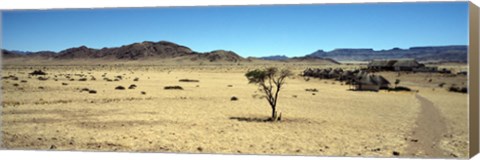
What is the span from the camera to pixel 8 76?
39.1 ft

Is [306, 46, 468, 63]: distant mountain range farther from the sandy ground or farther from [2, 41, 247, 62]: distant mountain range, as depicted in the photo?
[2, 41, 247, 62]: distant mountain range

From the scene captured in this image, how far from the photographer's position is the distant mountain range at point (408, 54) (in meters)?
9.68

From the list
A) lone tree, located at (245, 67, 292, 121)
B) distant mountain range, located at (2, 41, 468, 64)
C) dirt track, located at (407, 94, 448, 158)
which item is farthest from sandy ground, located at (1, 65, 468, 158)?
distant mountain range, located at (2, 41, 468, 64)

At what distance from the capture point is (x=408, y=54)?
34.7ft

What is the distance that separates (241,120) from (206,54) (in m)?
1.56

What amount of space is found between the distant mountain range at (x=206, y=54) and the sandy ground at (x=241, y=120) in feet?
1.31

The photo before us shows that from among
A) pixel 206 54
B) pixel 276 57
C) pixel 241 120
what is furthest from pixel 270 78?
pixel 206 54

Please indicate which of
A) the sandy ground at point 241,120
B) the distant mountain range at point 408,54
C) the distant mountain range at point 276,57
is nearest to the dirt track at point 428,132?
the sandy ground at point 241,120

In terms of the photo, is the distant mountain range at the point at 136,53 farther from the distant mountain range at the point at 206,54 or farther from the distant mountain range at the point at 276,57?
the distant mountain range at the point at 276,57

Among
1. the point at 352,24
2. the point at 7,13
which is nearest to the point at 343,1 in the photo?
the point at 352,24

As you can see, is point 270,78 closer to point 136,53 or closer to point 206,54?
point 206,54

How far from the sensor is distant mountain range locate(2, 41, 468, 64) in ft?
33.5

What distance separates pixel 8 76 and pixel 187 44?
12.1 ft

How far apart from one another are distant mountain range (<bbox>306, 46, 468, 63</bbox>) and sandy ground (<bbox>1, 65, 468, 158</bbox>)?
0.42 meters
